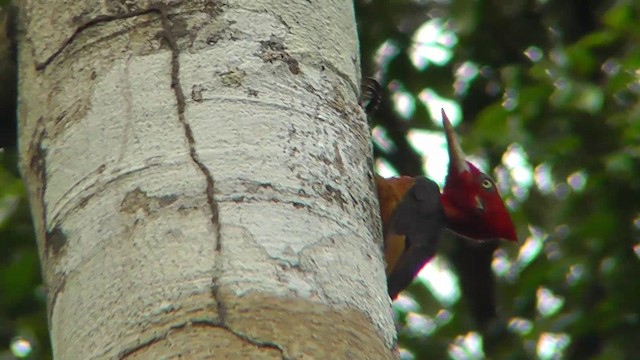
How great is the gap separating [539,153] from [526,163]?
24 cm

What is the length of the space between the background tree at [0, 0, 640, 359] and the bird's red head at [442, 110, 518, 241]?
0.38 feet

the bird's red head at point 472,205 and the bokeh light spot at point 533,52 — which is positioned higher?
the bokeh light spot at point 533,52

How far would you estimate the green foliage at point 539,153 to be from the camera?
123 inches

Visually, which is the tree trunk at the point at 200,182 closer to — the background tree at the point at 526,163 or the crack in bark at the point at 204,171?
the crack in bark at the point at 204,171

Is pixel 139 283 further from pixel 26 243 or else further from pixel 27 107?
pixel 26 243

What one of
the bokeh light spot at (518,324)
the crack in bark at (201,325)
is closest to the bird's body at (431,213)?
the bokeh light spot at (518,324)

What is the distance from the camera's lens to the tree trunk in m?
1.27

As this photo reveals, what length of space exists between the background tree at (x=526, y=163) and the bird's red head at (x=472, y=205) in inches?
4.5

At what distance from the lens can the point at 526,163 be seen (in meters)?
3.40

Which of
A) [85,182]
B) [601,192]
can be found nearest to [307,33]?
[85,182]

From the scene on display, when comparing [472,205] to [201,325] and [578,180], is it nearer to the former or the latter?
[578,180]

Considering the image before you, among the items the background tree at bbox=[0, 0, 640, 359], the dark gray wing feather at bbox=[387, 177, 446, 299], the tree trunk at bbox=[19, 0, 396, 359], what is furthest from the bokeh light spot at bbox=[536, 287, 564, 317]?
the tree trunk at bbox=[19, 0, 396, 359]

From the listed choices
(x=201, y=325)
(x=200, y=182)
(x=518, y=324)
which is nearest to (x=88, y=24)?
(x=200, y=182)

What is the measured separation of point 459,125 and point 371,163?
102 inches
